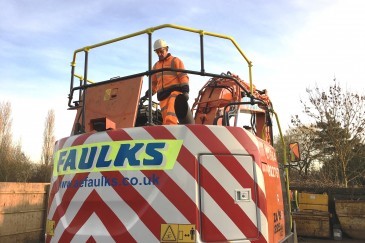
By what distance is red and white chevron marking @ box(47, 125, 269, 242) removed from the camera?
304 centimetres

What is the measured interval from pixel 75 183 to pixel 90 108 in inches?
41.5

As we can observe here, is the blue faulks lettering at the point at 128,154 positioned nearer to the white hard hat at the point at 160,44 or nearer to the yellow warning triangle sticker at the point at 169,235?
the yellow warning triangle sticker at the point at 169,235

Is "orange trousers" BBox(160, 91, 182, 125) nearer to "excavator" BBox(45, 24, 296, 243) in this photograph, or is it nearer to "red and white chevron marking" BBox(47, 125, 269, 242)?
"excavator" BBox(45, 24, 296, 243)

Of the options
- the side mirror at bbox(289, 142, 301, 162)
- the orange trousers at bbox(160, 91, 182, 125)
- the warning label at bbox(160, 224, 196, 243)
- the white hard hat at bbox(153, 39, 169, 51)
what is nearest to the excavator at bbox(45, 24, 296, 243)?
the warning label at bbox(160, 224, 196, 243)

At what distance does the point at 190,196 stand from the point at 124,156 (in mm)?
698

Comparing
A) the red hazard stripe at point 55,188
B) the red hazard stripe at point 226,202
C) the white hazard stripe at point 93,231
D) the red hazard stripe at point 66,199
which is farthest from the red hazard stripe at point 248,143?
the red hazard stripe at point 55,188

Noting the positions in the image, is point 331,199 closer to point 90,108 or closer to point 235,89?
point 235,89

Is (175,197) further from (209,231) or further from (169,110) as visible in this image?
(169,110)

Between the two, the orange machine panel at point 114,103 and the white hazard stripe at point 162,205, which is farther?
the orange machine panel at point 114,103

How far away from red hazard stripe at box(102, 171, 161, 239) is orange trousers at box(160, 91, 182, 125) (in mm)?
1052

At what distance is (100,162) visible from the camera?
133 inches

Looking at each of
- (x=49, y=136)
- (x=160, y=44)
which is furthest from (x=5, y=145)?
(x=160, y=44)

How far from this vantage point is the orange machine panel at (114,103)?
153 inches

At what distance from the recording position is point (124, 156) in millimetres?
3281
